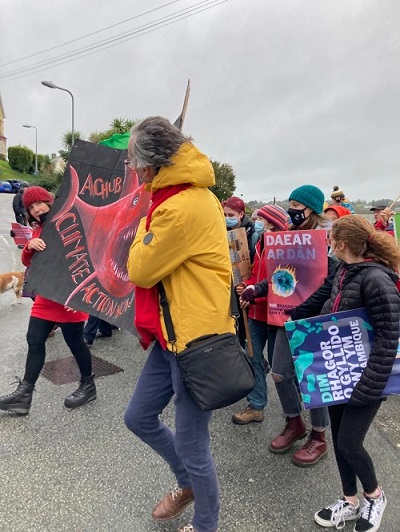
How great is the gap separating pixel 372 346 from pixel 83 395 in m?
2.45

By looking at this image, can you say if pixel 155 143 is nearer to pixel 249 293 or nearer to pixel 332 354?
pixel 332 354

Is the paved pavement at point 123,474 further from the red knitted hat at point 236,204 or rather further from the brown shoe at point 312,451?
the red knitted hat at point 236,204

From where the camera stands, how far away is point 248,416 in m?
3.35

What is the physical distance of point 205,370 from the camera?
1.77 metres

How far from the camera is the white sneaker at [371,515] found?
219cm

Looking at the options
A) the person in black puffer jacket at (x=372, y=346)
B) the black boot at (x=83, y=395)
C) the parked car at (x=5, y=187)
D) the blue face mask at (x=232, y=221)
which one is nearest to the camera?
the person in black puffer jacket at (x=372, y=346)

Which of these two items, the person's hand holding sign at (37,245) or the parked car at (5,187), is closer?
the person's hand holding sign at (37,245)

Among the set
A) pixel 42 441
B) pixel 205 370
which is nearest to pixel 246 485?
pixel 205 370

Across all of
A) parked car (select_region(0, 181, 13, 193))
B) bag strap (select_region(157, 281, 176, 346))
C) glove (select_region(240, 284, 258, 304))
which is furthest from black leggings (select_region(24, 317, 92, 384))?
parked car (select_region(0, 181, 13, 193))

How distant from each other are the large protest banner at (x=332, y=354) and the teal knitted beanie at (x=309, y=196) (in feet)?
3.44

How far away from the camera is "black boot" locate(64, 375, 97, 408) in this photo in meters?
3.48

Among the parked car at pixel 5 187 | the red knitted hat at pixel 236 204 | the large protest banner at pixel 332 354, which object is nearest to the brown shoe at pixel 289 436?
the large protest banner at pixel 332 354

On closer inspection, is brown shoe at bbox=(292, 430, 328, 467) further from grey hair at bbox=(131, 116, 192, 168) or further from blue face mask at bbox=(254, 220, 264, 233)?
grey hair at bbox=(131, 116, 192, 168)

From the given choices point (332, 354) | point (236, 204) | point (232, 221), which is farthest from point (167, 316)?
point (236, 204)
